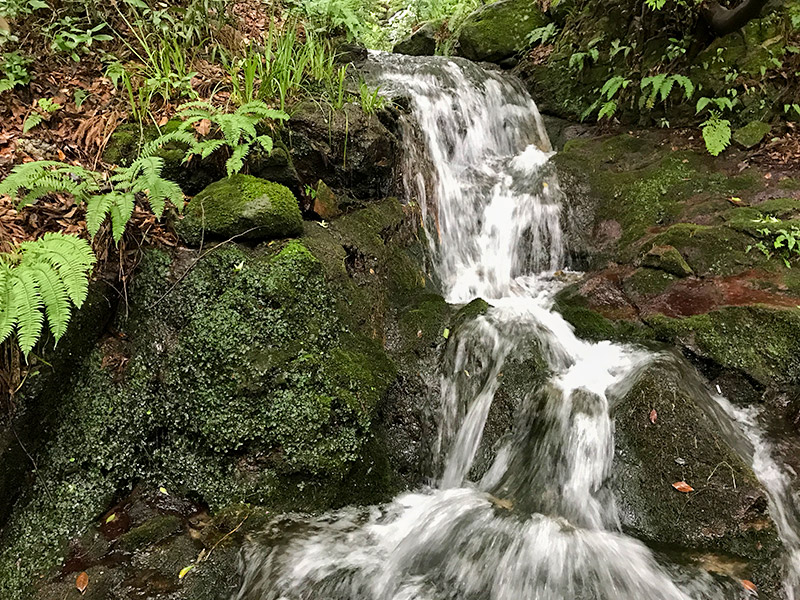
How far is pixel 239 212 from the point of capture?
155 inches

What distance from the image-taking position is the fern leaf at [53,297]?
269 centimetres

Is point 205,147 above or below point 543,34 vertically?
below

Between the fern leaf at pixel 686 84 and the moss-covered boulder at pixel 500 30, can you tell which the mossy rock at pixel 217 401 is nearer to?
the fern leaf at pixel 686 84

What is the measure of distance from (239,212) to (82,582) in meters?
2.72

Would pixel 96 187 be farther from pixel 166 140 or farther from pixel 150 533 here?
pixel 150 533

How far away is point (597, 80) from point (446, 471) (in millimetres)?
6735

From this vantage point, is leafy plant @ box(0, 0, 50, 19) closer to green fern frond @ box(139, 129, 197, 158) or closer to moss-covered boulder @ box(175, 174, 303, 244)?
green fern frond @ box(139, 129, 197, 158)

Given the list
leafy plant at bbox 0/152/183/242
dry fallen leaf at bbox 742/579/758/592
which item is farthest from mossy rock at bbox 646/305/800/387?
leafy plant at bbox 0/152/183/242

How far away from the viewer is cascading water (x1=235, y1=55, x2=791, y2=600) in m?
2.84

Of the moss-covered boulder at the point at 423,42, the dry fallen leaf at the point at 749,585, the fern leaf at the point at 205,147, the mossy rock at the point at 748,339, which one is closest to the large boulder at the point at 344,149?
the fern leaf at the point at 205,147

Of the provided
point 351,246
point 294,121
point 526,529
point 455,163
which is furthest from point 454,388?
point 455,163

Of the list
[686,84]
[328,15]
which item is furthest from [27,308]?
[686,84]

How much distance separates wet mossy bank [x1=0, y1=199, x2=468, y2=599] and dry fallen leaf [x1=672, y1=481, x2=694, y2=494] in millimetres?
1905

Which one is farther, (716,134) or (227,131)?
(716,134)
